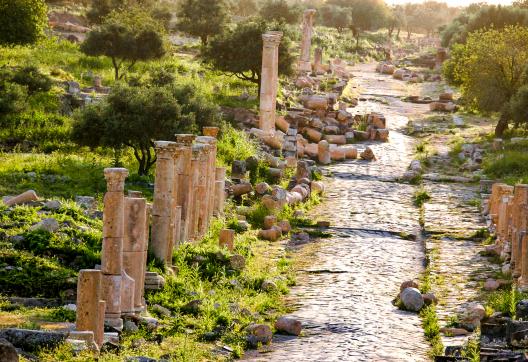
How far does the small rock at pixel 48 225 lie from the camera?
2008 cm

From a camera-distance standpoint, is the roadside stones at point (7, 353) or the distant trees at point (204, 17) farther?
the distant trees at point (204, 17)

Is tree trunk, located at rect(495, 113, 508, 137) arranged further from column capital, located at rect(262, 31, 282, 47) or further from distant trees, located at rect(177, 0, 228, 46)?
distant trees, located at rect(177, 0, 228, 46)

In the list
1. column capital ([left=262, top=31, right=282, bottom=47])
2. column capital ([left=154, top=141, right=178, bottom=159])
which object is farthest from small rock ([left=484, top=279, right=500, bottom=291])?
column capital ([left=262, top=31, right=282, bottom=47])

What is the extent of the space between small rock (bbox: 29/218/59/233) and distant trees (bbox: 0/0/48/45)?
17.8 meters

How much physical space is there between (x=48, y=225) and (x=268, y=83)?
17.1 meters

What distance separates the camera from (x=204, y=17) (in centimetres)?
5288

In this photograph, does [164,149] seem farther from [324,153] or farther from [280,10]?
[280,10]

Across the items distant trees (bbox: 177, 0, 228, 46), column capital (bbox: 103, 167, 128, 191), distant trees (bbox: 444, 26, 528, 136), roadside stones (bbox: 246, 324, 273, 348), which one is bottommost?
roadside stones (bbox: 246, 324, 273, 348)

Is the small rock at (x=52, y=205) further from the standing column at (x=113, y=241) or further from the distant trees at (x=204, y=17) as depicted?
the distant trees at (x=204, y=17)

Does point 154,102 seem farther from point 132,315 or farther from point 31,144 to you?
point 132,315

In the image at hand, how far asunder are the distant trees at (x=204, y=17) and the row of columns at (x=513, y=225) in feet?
90.3

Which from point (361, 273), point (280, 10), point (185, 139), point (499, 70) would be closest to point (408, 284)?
point (361, 273)

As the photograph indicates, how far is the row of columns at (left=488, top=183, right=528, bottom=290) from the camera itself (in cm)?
2167

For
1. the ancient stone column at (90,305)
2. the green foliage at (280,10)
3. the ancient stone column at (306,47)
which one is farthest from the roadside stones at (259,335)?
the green foliage at (280,10)
